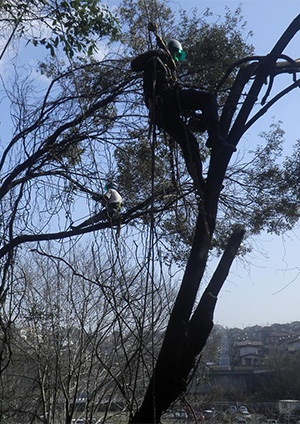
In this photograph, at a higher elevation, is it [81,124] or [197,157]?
[81,124]

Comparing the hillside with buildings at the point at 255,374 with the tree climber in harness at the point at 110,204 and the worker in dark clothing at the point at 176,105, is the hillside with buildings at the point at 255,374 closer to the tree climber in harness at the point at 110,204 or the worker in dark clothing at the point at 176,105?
the tree climber in harness at the point at 110,204

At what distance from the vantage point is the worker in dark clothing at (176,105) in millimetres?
2725

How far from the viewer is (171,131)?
2.96m

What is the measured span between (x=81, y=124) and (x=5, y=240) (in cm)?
151

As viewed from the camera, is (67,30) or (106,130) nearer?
(67,30)

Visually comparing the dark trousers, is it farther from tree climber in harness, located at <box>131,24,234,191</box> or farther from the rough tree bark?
the rough tree bark

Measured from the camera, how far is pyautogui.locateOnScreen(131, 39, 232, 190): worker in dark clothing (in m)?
2.72

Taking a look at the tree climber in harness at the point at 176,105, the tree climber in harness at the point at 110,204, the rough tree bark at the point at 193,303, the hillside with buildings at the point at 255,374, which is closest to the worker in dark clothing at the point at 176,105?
the tree climber in harness at the point at 176,105

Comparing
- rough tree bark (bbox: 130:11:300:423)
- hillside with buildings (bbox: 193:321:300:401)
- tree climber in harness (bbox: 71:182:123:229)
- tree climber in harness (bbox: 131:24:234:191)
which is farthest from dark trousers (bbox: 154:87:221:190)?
hillside with buildings (bbox: 193:321:300:401)

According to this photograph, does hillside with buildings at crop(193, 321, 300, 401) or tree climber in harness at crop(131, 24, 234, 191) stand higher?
tree climber in harness at crop(131, 24, 234, 191)

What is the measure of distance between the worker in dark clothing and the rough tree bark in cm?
10

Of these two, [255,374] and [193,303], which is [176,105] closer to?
[193,303]

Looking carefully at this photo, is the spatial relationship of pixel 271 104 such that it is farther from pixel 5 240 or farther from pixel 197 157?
pixel 5 240

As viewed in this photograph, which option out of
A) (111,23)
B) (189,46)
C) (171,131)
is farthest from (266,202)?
(171,131)
